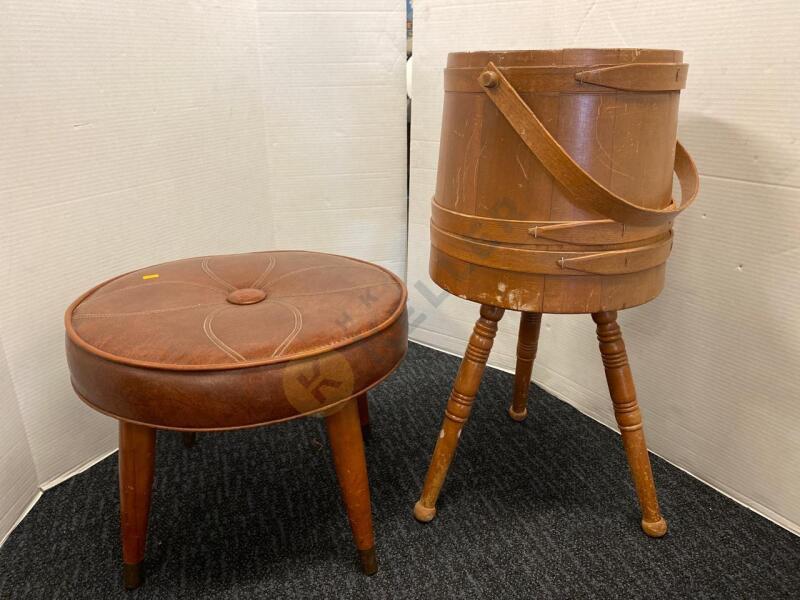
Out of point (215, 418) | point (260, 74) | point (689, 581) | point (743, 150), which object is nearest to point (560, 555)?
point (689, 581)

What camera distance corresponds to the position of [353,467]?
2.97 ft

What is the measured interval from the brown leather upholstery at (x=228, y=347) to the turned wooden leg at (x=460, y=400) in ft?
0.46

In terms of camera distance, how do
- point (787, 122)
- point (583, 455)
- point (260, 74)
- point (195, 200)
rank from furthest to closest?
point (260, 74) < point (195, 200) < point (583, 455) < point (787, 122)

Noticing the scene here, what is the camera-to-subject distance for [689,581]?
971 mm

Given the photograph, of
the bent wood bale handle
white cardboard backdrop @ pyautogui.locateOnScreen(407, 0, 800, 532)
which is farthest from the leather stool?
white cardboard backdrop @ pyautogui.locateOnScreen(407, 0, 800, 532)

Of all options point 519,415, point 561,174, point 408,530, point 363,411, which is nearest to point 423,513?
point 408,530

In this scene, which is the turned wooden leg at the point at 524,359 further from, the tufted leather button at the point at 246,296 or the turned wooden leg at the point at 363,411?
the tufted leather button at the point at 246,296

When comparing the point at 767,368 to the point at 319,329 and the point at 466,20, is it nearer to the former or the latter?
the point at 319,329

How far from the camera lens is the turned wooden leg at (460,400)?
101 centimetres

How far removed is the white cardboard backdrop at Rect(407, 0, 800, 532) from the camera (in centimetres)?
99

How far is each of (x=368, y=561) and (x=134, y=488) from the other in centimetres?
39

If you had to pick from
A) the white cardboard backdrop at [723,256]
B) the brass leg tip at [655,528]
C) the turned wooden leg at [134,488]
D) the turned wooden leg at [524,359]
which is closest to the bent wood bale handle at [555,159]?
the white cardboard backdrop at [723,256]

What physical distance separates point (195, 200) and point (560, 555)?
108 cm

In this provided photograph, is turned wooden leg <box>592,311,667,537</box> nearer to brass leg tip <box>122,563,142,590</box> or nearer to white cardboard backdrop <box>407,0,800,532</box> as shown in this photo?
white cardboard backdrop <box>407,0,800,532</box>
